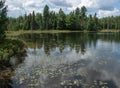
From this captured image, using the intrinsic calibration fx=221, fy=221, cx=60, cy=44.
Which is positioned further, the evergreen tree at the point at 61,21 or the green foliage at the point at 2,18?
the evergreen tree at the point at 61,21

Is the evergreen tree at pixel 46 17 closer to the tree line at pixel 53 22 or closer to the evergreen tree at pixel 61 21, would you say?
the tree line at pixel 53 22

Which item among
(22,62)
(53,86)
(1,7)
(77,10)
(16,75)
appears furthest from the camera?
(77,10)

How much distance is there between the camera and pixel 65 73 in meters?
23.7

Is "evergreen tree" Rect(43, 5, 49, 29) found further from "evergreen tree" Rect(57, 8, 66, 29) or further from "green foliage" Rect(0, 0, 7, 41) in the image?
"green foliage" Rect(0, 0, 7, 41)

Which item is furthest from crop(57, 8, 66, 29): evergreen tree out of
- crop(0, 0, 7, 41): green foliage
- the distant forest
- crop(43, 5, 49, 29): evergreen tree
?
crop(0, 0, 7, 41): green foliage

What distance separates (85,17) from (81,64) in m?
133

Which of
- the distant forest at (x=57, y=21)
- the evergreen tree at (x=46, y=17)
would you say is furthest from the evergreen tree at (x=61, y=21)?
the evergreen tree at (x=46, y=17)

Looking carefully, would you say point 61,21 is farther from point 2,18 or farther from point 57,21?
point 2,18

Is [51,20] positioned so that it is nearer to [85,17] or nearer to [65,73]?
[85,17]

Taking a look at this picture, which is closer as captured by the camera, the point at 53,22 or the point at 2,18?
the point at 2,18

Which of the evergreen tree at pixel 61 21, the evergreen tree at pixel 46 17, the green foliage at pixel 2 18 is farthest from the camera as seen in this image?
the evergreen tree at pixel 46 17

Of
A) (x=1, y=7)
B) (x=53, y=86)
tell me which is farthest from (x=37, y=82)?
(x=1, y=7)

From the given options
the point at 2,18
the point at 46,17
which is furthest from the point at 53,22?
the point at 2,18

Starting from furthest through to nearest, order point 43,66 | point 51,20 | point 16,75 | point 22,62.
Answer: point 51,20, point 22,62, point 43,66, point 16,75
